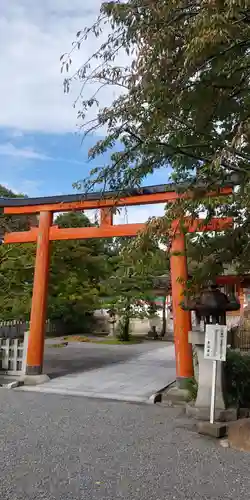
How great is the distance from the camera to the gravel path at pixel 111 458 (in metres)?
3.74

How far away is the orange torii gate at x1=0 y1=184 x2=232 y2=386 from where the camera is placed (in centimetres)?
806

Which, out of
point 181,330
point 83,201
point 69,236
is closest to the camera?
point 181,330

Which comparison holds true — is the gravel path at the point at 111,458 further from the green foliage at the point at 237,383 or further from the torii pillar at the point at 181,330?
the torii pillar at the point at 181,330

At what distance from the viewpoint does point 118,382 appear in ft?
30.8

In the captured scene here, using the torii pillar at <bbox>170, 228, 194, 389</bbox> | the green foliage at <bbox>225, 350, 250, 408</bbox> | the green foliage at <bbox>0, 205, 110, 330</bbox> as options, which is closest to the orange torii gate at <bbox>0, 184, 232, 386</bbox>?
the torii pillar at <bbox>170, 228, 194, 389</bbox>

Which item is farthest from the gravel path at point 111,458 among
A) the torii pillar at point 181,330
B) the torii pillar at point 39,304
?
the torii pillar at point 39,304

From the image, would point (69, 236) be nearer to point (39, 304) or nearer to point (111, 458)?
point (39, 304)

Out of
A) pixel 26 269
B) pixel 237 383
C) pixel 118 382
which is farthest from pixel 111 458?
pixel 26 269

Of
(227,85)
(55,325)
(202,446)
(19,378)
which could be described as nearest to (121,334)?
(55,325)

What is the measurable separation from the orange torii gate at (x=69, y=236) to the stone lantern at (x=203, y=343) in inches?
46.8

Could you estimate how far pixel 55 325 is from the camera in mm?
23422

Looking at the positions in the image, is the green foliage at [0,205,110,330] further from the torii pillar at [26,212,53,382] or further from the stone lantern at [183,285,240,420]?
the stone lantern at [183,285,240,420]

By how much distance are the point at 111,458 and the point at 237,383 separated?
2.70m

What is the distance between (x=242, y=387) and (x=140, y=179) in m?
3.49
